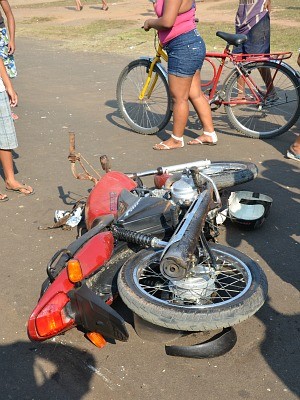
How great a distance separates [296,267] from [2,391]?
7.01ft

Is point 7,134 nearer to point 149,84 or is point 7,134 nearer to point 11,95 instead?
point 11,95

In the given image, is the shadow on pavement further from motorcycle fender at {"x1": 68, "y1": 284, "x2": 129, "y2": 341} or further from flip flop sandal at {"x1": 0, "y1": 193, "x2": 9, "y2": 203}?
flip flop sandal at {"x1": 0, "y1": 193, "x2": 9, "y2": 203}

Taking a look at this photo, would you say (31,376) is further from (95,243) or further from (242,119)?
(242,119)

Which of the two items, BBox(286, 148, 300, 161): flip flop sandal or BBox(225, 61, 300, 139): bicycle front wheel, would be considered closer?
BBox(286, 148, 300, 161): flip flop sandal

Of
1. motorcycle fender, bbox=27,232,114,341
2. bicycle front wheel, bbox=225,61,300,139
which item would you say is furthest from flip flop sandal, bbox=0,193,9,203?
bicycle front wheel, bbox=225,61,300,139

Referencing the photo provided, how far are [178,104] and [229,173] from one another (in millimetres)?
1707

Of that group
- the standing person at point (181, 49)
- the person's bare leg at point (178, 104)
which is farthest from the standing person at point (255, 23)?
the person's bare leg at point (178, 104)

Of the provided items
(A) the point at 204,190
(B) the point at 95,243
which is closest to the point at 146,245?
(B) the point at 95,243

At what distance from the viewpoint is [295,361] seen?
2850 mm

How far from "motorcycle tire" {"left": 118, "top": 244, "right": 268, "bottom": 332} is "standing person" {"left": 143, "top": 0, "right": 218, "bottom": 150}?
9.73 feet

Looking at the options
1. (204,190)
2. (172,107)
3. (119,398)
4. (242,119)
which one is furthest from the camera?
(242,119)

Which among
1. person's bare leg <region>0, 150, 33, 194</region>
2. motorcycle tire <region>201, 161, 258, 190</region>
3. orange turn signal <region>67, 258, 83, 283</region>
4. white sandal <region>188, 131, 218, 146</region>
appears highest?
orange turn signal <region>67, 258, 83, 283</region>

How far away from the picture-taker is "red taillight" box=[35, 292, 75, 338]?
114 inches

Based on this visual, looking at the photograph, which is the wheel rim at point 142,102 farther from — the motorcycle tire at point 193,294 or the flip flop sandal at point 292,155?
the motorcycle tire at point 193,294
